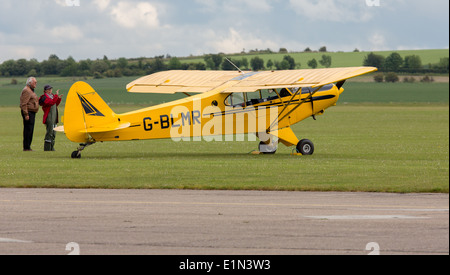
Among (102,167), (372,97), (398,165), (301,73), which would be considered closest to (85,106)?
(102,167)

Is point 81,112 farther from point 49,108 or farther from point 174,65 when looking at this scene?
point 174,65

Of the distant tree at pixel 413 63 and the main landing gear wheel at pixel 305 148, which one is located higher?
the distant tree at pixel 413 63

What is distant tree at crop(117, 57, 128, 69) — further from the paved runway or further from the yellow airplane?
the paved runway

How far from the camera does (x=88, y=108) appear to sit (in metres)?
20.3

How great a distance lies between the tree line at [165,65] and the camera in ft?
293

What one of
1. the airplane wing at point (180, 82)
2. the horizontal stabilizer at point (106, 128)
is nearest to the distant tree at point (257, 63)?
the airplane wing at point (180, 82)

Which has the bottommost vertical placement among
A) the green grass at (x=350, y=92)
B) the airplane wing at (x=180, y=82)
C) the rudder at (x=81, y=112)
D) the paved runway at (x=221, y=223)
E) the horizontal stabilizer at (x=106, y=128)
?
the green grass at (x=350, y=92)

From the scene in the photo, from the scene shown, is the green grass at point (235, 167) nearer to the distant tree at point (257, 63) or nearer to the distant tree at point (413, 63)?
the distant tree at point (257, 63)

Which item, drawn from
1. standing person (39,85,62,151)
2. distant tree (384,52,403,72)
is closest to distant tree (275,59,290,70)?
distant tree (384,52,403,72)

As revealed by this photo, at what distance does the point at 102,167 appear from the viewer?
1841 cm

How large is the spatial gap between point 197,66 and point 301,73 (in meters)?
68.4

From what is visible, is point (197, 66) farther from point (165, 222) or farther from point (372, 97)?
point (165, 222)

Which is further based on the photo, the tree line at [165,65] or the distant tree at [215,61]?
the distant tree at [215,61]

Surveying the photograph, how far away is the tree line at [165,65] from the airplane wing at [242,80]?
189ft
